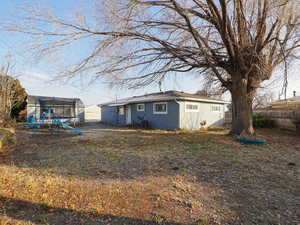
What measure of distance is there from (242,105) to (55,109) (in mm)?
17082

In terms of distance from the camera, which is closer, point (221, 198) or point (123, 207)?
point (123, 207)

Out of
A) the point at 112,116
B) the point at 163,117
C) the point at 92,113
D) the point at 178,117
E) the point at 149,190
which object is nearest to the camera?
the point at 149,190

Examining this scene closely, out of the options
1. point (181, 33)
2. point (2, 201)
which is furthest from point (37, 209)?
point (181, 33)

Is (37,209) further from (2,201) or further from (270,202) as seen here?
(270,202)

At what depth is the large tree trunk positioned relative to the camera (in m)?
7.42

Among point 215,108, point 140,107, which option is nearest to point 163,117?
point 140,107

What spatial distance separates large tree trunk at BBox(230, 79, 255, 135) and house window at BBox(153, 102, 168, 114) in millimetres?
4909

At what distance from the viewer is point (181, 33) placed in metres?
7.54

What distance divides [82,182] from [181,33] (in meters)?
7.42

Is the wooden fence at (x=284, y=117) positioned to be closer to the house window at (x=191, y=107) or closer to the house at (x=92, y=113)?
the house window at (x=191, y=107)

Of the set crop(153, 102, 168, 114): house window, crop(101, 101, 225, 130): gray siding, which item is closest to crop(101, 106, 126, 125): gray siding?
crop(101, 101, 225, 130): gray siding

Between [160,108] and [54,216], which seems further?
[160,108]

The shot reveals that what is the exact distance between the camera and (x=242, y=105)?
7.49 metres

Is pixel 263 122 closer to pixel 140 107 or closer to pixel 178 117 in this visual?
pixel 178 117
